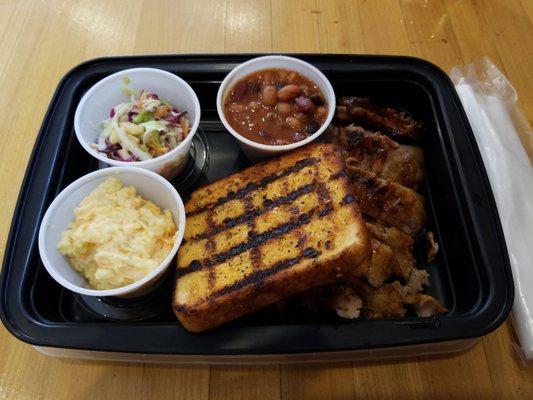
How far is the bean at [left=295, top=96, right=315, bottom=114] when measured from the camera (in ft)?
5.13

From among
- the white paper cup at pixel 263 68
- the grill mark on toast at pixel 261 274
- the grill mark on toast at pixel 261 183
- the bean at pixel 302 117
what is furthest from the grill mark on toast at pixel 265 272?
the bean at pixel 302 117

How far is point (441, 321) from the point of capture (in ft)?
4.02

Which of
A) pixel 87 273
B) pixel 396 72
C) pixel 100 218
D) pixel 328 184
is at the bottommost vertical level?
pixel 87 273

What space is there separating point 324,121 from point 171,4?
1.35 m

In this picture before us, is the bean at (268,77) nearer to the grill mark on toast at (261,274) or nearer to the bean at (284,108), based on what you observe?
the bean at (284,108)

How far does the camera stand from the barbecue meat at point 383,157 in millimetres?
1632

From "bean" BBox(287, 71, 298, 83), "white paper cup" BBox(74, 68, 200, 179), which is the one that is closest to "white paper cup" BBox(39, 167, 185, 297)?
"white paper cup" BBox(74, 68, 200, 179)

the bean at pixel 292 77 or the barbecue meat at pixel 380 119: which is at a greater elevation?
the bean at pixel 292 77

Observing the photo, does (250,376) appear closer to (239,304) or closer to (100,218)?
(239,304)

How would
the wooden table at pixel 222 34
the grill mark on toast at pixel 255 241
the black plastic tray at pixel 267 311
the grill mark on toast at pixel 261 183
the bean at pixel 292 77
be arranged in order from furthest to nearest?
the wooden table at pixel 222 34 → the bean at pixel 292 77 → the grill mark on toast at pixel 261 183 → the grill mark on toast at pixel 255 241 → the black plastic tray at pixel 267 311

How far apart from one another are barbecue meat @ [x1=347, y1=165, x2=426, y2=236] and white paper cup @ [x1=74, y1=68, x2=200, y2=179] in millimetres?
641

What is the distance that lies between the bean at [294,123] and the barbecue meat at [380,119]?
11.0 inches

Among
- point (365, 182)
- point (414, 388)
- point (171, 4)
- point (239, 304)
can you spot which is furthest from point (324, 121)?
point (171, 4)

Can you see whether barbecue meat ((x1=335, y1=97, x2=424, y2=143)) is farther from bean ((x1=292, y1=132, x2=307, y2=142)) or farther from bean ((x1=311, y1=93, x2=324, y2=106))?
bean ((x1=292, y1=132, x2=307, y2=142))
